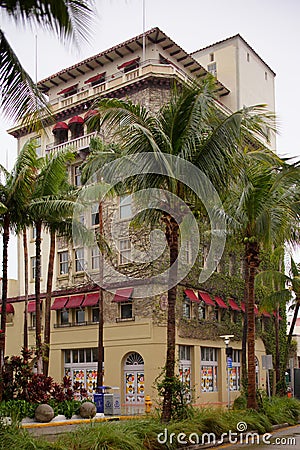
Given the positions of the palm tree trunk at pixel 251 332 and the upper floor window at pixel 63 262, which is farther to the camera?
the upper floor window at pixel 63 262

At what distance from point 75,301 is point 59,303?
152 centimetres

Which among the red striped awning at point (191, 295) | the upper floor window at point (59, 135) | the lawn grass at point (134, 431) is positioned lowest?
the lawn grass at point (134, 431)

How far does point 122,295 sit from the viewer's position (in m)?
35.8

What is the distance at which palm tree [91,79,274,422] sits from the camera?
1722 cm

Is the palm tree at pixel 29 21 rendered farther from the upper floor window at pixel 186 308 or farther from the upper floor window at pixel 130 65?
the upper floor window at pixel 130 65

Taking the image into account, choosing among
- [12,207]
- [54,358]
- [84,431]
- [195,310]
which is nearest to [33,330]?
[54,358]

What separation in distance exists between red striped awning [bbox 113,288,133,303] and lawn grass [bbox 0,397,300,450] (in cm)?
1576

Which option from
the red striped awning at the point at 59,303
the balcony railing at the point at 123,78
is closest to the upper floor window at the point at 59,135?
the balcony railing at the point at 123,78

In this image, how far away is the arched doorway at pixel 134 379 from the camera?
35.8m

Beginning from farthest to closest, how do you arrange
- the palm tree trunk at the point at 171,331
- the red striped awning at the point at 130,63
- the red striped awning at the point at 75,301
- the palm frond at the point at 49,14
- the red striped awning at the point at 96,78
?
the red striped awning at the point at 96,78 < the red striped awning at the point at 130,63 < the red striped awning at the point at 75,301 < the palm tree trunk at the point at 171,331 < the palm frond at the point at 49,14

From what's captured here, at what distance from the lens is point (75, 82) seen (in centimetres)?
4675

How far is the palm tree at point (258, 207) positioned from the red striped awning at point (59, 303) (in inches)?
772

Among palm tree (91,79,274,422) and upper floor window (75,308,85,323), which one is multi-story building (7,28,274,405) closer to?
upper floor window (75,308,85,323)

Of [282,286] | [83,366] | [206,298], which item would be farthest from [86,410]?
[206,298]
